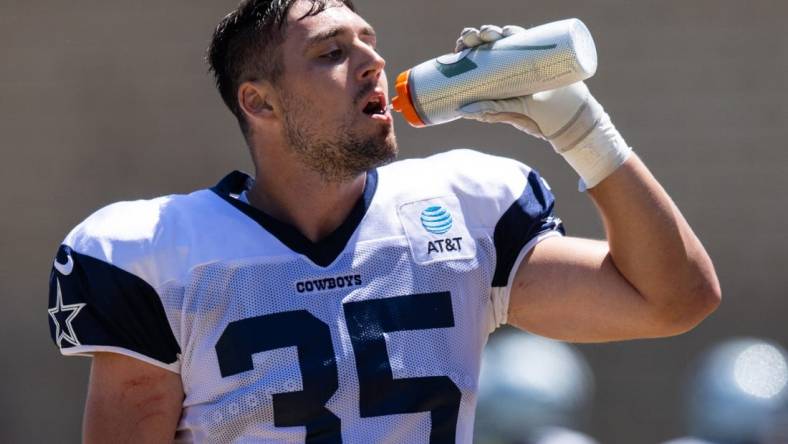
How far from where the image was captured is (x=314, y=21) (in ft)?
8.61

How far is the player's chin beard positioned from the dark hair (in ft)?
0.36

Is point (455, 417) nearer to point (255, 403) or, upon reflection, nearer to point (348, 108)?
point (255, 403)

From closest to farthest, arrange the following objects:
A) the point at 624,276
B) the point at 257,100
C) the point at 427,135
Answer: the point at 624,276 → the point at 257,100 → the point at 427,135

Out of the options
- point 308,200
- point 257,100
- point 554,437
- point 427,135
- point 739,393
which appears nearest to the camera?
point 308,200

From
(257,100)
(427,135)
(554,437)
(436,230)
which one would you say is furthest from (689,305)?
(427,135)

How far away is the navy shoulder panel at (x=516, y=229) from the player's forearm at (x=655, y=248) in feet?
0.50

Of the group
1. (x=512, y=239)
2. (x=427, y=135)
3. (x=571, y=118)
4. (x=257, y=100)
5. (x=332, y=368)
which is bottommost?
(x=427, y=135)

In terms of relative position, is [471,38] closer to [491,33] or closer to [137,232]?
[491,33]

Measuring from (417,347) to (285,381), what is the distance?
245mm

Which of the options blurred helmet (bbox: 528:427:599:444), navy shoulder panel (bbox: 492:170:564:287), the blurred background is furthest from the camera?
the blurred background

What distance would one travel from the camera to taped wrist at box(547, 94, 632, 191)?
244 centimetres

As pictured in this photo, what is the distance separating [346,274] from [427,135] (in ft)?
9.29

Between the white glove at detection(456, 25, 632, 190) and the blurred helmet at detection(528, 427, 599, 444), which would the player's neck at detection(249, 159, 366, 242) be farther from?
the blurred helmet at detection(528, 427, 599, 444)

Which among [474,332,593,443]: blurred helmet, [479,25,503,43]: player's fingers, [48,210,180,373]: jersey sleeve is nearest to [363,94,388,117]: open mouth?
[479,25,503,43]: player's fingers
